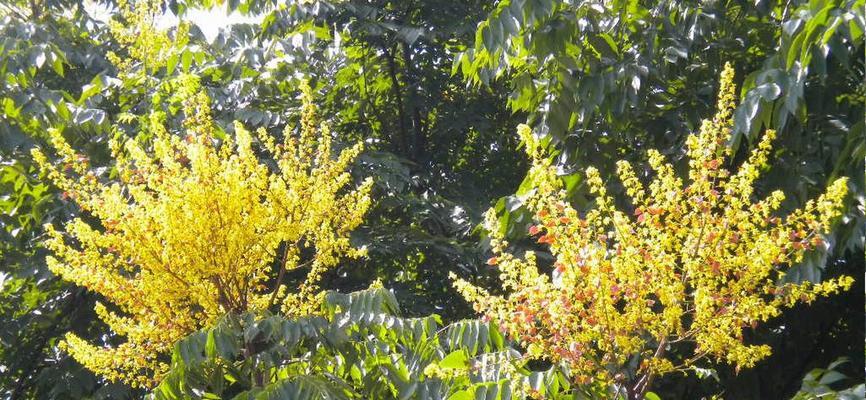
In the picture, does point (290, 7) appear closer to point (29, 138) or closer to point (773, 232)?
point (29, 138)

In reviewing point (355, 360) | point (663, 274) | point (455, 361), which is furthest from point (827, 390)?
point (355, 360)

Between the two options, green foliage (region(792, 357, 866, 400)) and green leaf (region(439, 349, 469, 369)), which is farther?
green leaf (region(439, 349, 469, 369))

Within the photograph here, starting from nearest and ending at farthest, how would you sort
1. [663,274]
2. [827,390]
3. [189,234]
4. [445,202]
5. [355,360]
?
[663,274], [827,390], [189,234], [355,360], [445,202]

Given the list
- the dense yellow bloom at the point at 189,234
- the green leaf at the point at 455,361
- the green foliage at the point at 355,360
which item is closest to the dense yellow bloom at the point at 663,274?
the green foliage at the point at 355,360

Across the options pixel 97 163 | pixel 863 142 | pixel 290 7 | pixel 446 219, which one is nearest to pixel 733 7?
pixel 863 142

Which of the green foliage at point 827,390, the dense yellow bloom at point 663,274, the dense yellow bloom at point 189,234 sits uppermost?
the dense yellow bloom at point 189,234

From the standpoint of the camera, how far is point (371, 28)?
6348 millimetres

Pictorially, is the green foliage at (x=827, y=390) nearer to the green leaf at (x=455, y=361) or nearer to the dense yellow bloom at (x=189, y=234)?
the green leaf at (x=455, y=361)

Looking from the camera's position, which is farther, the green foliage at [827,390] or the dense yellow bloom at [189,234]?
the dense yellow bloom at [189,234]

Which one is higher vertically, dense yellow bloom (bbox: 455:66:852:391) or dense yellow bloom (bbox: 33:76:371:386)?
dense yellow bloom (bbox: 33:76:371:386)

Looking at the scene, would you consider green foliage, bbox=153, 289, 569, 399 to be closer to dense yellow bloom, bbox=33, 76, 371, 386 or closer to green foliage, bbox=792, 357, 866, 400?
dense yellow bloom, bbox=33, 76, 371, 386

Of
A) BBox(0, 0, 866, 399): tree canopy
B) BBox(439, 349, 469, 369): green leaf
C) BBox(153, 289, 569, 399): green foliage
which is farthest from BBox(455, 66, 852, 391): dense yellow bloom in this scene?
BBox(439, 349, 469, 369): green leaf

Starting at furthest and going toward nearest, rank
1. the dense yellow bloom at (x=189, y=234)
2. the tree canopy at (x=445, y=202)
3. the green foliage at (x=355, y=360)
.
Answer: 1. the dense yellow bloom at (x=189, y=234)
2. the green foliage at (x=355, y=360)
3. the tree canopy at (x=445, y=202)

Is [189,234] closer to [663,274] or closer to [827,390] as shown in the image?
[663,274]
